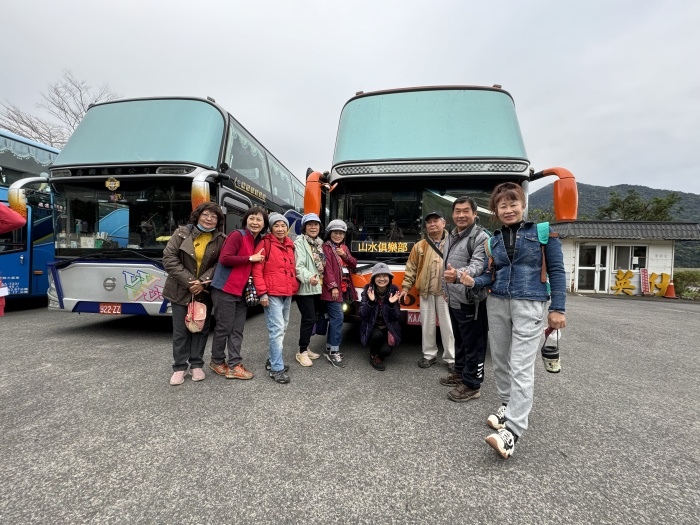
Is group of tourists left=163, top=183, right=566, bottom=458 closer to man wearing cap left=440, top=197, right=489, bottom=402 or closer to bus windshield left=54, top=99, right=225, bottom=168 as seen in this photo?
man wearing cap left=440, top=197, right=489, bottom=402

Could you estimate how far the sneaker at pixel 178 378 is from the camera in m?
3.53

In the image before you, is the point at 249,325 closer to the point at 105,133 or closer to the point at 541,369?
the point at 105,133

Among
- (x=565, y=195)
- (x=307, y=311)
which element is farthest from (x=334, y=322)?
(x=565, y=195)

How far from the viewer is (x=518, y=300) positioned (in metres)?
2.46

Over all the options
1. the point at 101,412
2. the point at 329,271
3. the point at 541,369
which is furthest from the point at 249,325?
the point at 541,369

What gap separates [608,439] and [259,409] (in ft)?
9.26

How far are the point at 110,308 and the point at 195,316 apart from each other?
2660mm

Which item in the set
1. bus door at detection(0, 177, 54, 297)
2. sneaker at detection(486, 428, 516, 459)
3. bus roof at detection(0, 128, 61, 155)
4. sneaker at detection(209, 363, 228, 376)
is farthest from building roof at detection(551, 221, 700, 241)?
bus roof at detection(0, 128, 61, 155)

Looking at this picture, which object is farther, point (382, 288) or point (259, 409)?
point (382, 288)

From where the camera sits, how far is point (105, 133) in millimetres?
5523

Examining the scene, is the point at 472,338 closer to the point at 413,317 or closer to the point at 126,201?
the point at 413,317

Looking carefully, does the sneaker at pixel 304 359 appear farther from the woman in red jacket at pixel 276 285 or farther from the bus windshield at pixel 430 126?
the bus windshield at pixel 430 126

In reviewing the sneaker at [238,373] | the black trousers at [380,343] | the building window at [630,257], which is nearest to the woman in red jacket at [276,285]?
the sneaker at [238,373]

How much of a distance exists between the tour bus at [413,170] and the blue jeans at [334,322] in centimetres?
37
